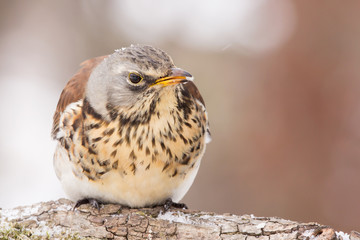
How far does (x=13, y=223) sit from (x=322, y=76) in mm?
4778

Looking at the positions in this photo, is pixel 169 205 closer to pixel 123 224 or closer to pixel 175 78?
pixel 123 224

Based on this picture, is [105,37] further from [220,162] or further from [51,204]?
[51,204]

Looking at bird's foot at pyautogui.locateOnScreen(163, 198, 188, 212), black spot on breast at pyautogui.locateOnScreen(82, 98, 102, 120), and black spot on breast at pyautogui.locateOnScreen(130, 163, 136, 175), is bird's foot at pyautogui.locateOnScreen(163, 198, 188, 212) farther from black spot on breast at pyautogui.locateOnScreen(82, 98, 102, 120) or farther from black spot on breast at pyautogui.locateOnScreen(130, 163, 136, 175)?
black spot on breast at pyautogui.locateOnScreen(82, 98, 102, 120)

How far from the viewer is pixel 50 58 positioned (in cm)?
1024

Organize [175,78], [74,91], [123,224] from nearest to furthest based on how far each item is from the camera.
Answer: [175,78] → [123,224] → [74,91]

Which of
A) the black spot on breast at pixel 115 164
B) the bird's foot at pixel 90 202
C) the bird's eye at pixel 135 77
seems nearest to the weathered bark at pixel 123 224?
the bird's foot at pixel 90 202

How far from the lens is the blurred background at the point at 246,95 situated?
6902 millimetres

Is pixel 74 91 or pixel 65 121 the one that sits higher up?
pixel 74 91

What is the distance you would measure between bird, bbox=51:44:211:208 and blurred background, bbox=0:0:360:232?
3.20 m

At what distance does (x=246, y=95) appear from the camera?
7777 millimetres

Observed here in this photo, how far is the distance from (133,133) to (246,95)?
4111mm

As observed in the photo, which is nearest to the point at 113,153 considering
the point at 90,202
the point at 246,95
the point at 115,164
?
the point at 115,164

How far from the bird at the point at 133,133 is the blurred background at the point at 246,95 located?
10.5ft

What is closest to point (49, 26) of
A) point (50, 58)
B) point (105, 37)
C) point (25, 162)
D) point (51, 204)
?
point (50, 58)
